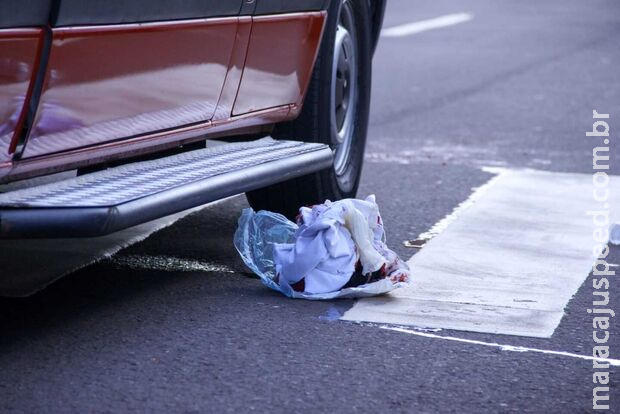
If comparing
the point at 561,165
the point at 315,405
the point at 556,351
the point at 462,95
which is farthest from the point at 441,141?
the point at 315,405

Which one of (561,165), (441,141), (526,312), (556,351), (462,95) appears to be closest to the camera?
(556,351)

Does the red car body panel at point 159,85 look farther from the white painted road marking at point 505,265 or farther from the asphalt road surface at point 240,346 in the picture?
the white painted road marking at point 505,265

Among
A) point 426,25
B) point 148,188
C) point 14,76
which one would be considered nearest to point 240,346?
point 148,188

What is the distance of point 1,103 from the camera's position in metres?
3.80

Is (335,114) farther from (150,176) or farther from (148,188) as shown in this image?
(148,188)

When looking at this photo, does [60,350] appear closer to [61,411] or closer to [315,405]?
[61,411]

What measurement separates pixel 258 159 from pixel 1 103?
1.34m

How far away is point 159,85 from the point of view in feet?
14.7

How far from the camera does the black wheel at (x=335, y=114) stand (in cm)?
579

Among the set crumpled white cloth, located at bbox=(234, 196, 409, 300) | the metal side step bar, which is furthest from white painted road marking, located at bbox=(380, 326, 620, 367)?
the metal side step bar

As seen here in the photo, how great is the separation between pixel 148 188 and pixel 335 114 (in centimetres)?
199

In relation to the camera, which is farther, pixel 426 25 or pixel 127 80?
pixel 426 25

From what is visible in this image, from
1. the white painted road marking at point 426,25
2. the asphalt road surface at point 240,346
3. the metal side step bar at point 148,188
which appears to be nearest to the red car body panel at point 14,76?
the metal side step bar at point 148,188

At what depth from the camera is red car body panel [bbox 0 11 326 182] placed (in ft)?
13.1
